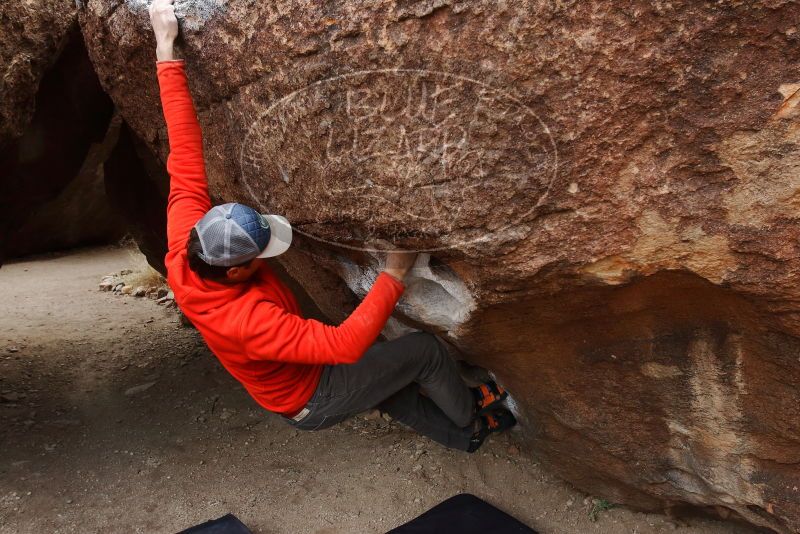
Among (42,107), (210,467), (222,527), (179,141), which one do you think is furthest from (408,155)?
(42,107)

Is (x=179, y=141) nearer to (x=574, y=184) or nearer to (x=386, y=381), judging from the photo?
(x=386, y=381)

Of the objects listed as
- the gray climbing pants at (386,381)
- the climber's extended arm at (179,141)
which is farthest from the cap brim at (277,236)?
the gray climbing pants at (386,381)

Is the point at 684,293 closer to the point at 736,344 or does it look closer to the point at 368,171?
the point at 736,344

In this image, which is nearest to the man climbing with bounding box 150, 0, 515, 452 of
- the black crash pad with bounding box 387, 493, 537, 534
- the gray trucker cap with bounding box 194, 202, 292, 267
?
the gray trucker cap with bounding box 194, 202, 292, 267

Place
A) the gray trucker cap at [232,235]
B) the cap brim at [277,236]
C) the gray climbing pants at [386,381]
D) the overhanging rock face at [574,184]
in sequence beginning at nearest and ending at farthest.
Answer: the overhanging rock face at [574,184] → the gray trucker cap at [232,235] → the cap brim at [277,236] → the gray climbing pants at [386,381]

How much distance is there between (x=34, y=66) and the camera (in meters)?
2.96

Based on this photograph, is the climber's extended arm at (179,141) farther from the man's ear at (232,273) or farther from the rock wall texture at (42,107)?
the rock wall texture at (42,107)

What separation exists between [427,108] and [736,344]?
109 centimetres

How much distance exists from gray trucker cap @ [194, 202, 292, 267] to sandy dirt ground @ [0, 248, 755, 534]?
4.38 ft

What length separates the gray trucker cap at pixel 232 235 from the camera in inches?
73.0

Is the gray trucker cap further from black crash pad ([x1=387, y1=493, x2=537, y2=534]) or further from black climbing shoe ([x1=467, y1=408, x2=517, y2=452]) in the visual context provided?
black climbing shoe ([x1=467, y1=408, x2=517, y2=452])

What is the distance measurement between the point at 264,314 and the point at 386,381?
625 mm

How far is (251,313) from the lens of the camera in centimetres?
194

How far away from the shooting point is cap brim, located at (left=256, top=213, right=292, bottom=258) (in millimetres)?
1967
